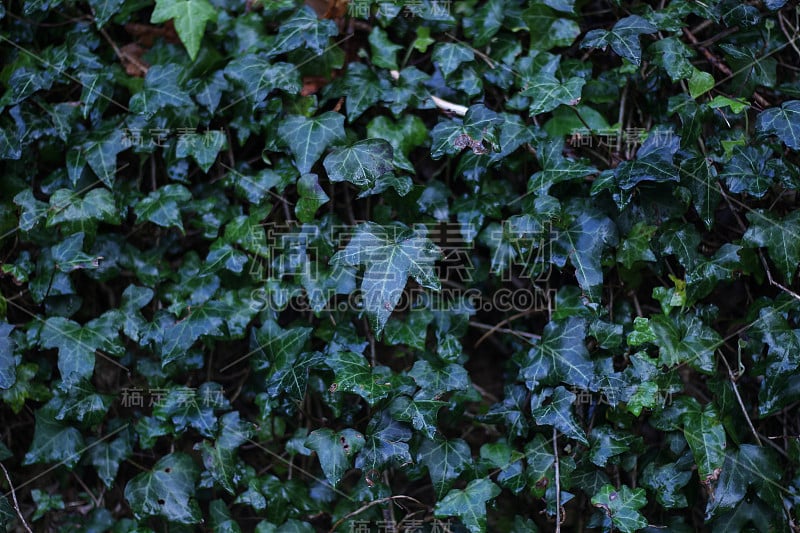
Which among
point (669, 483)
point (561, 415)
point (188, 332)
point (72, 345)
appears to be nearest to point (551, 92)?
point (561, 415)

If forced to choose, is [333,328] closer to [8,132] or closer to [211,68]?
[211,68]

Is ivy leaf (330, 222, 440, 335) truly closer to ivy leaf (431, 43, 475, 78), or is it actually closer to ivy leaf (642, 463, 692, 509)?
ivy leaf (431, 43, 475, 78)

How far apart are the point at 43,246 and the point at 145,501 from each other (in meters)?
0.87

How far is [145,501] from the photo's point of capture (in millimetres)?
1893

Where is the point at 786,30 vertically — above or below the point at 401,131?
above

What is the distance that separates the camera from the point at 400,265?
66.1 inches

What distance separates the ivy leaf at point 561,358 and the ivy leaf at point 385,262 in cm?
41

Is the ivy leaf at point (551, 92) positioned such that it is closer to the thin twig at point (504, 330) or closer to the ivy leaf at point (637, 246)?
the ivy leaf at point (637, 246)

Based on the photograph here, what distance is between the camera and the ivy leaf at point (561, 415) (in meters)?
1.73

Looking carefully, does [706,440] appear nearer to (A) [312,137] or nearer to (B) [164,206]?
(A) [312,137]

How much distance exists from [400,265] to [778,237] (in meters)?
1.07

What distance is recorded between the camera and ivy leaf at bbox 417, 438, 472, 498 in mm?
1761

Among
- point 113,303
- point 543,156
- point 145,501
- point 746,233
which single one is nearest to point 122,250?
point 113,303

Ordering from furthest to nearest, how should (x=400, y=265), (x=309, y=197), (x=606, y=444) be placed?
(x=309, y=197) → (x=606, y=444) → (x=400, y=265)
